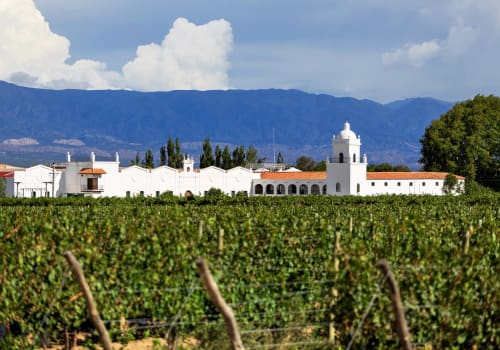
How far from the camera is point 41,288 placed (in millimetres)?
10578

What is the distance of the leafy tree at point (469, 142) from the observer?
243 ft

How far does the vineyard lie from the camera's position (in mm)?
9516

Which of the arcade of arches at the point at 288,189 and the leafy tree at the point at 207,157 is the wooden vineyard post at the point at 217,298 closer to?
the arcade of arches at the point at 288,189

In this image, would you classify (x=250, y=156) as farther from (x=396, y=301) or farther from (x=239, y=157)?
(x=396, y=301)

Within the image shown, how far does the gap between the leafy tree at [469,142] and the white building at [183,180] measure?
3978 mm

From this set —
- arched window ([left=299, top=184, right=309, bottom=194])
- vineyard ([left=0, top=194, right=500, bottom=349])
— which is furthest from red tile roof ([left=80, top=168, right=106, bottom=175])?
vineyard ([left=0, top=194, right=500, bottom=349])

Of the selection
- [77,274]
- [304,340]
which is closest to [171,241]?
[304,340]

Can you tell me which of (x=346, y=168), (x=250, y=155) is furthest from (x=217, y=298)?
(x=250, y=155)

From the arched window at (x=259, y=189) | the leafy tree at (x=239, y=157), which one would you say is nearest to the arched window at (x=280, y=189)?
the arched window at (x=259, y=189)

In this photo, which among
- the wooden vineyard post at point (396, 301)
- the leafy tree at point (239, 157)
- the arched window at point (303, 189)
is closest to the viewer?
the wooden vineyard post at point (396, 301)

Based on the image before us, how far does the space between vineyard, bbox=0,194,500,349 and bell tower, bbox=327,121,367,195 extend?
204 ft

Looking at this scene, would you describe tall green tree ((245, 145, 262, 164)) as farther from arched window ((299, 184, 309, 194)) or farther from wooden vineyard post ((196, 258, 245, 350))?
wooden vineyard post ((196, 258, 245, 350))

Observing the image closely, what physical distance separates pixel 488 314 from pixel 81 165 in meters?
67.1

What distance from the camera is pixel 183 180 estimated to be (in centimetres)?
7656
